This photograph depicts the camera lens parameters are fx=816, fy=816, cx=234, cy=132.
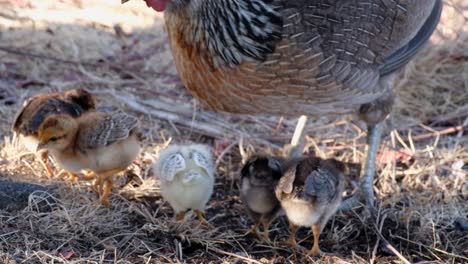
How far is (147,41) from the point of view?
6.50 m

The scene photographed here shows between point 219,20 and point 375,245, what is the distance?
1.27 meters

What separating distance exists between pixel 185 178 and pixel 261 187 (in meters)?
0.37

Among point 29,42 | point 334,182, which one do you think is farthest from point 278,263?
point 29,42

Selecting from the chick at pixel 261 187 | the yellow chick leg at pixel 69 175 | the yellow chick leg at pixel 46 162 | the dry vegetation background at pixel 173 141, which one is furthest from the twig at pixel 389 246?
the yellow chick leg at pixel 46 162

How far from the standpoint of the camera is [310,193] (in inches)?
136

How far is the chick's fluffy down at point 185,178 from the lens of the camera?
3771mm

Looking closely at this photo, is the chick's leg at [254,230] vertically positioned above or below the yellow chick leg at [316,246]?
below

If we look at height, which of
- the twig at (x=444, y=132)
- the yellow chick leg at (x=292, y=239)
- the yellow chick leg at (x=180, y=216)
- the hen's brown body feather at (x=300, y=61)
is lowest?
the yellow chick leg at (x=180, y=216)

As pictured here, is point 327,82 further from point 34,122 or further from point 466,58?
point 466,58

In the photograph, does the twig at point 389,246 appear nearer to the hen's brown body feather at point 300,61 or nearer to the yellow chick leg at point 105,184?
the hen's brown body feather at point 300,61

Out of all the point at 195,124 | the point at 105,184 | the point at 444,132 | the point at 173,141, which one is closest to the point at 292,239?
the point at 105,184

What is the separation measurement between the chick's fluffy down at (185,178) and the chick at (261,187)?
0.19 m

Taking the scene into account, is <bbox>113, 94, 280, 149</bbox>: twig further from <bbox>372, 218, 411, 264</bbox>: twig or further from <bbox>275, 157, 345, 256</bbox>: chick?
<bbox>275, 157, 345, 256</bbox>: chick

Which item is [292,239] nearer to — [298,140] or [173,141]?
[298,140]
